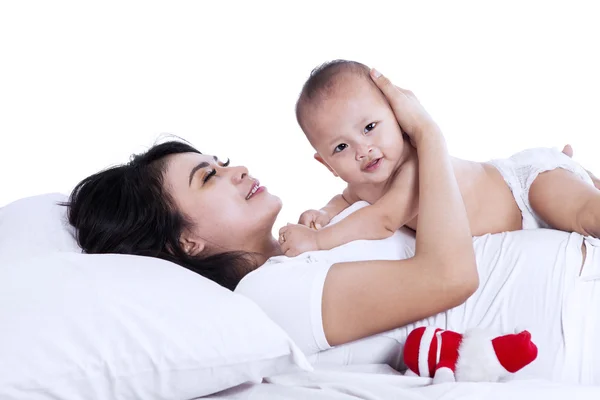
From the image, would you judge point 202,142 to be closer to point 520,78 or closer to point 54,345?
point 520,78

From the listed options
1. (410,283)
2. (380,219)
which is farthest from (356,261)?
(380,219)

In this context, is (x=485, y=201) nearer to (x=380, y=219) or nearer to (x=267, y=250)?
(x=380, y=219)

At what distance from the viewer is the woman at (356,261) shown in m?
1.70

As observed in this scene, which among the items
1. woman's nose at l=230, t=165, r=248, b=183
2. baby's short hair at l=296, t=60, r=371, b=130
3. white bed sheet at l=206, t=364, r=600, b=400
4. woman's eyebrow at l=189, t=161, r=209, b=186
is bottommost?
white bed sheet at l=206, t=364, r=600, b=400

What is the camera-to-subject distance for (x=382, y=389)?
1.48 m

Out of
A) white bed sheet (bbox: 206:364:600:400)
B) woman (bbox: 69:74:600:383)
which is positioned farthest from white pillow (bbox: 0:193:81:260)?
white bed sheet (bbox: 206:364:600:400)

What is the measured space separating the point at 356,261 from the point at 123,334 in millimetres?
600

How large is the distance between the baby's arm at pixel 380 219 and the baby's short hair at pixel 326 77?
13.3 inches

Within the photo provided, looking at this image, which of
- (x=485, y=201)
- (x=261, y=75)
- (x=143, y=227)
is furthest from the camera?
(x=261, y=75)

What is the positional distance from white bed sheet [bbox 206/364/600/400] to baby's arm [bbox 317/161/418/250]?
0.50 metres

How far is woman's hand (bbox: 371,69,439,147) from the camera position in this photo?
202cm

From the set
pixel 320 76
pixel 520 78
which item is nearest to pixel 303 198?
pixel 520 78

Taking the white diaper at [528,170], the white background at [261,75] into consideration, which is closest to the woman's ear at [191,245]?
the white diaper at [528,170]

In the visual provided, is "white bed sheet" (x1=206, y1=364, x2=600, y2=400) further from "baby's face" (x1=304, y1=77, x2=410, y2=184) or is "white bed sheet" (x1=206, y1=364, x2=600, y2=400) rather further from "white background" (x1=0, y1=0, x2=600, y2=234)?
"white background" (x1=0, y1=0, x2=600, y2=234)
